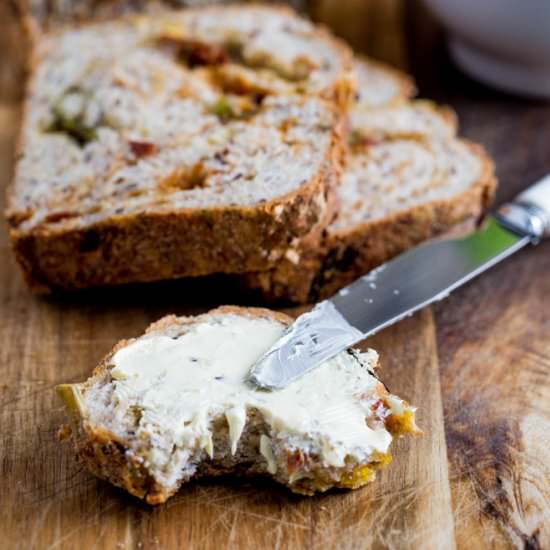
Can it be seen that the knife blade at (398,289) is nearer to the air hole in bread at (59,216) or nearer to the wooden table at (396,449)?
the wooden table at (396,449)

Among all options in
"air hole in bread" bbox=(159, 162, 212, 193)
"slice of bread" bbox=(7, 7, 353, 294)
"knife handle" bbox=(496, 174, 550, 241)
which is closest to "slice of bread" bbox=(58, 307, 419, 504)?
"slice of bread" bbox=(7, 7, 353, 294)

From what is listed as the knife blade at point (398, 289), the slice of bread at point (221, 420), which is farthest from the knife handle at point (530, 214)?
the slice of bread at point (221, 420)

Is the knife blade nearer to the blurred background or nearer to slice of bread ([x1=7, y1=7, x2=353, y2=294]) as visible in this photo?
slice of bread ([x1=7, y1=7, x2=353, y2=294])

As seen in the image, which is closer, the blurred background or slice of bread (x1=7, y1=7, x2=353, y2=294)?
slice of bread (x1=7, y1=7, x2=353, y2=294)

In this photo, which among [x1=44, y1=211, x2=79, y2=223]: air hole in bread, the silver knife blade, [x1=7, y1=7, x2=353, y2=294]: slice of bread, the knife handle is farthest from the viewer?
the knife handle

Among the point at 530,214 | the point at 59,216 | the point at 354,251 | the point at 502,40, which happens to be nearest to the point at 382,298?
the point at 354,251

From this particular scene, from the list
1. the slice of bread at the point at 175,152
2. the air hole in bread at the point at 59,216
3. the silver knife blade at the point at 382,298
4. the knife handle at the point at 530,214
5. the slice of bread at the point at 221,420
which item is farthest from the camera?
the knife handle at the point at 530,214
